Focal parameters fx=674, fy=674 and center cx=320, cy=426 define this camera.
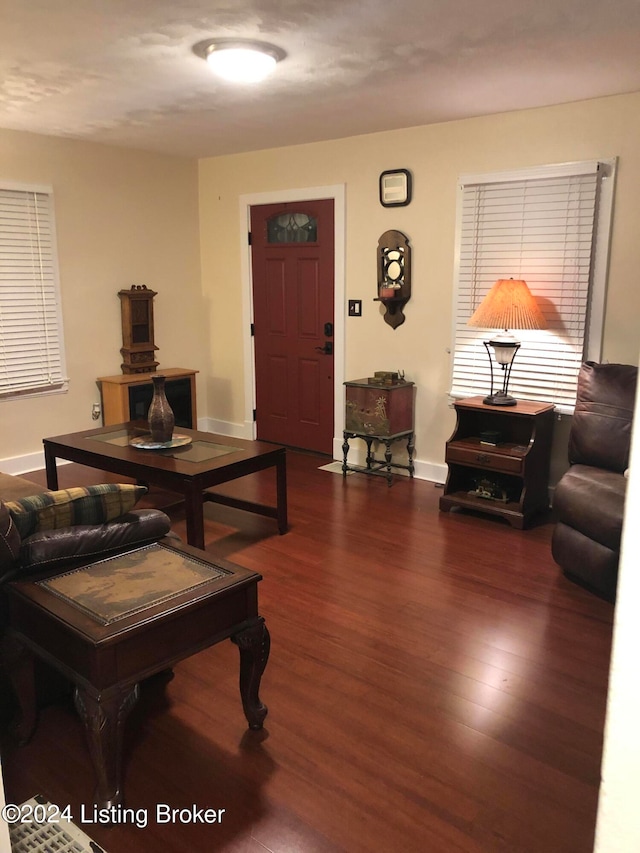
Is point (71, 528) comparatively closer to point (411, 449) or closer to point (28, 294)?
point (411, 449)

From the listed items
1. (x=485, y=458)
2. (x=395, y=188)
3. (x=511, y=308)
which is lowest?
(x=485, y=458)

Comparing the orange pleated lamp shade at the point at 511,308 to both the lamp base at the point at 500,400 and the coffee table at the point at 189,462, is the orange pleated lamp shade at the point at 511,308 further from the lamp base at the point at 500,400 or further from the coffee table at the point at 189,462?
the coffee table at the point at 189,462

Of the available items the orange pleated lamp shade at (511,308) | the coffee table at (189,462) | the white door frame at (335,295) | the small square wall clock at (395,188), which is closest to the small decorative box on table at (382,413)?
the white door frame at (335,295)

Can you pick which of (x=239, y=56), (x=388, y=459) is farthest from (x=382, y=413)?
(x=239, y=56)

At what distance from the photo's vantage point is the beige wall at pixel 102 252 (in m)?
5.05

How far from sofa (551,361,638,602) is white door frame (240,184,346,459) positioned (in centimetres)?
206

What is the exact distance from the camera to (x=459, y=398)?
4738mm

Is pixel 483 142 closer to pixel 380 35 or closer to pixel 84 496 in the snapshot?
pixel 380 35

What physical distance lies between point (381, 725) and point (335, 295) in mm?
3691

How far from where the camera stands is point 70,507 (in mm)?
2150

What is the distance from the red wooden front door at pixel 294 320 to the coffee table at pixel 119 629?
3459 mm

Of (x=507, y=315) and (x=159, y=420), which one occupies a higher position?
(x=507, y=315)

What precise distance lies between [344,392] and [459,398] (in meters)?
0.99

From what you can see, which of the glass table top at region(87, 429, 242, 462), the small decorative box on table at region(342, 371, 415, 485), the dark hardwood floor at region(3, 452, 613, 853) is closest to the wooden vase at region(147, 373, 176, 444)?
the glass table top at region(87, 429, 242, 462)
